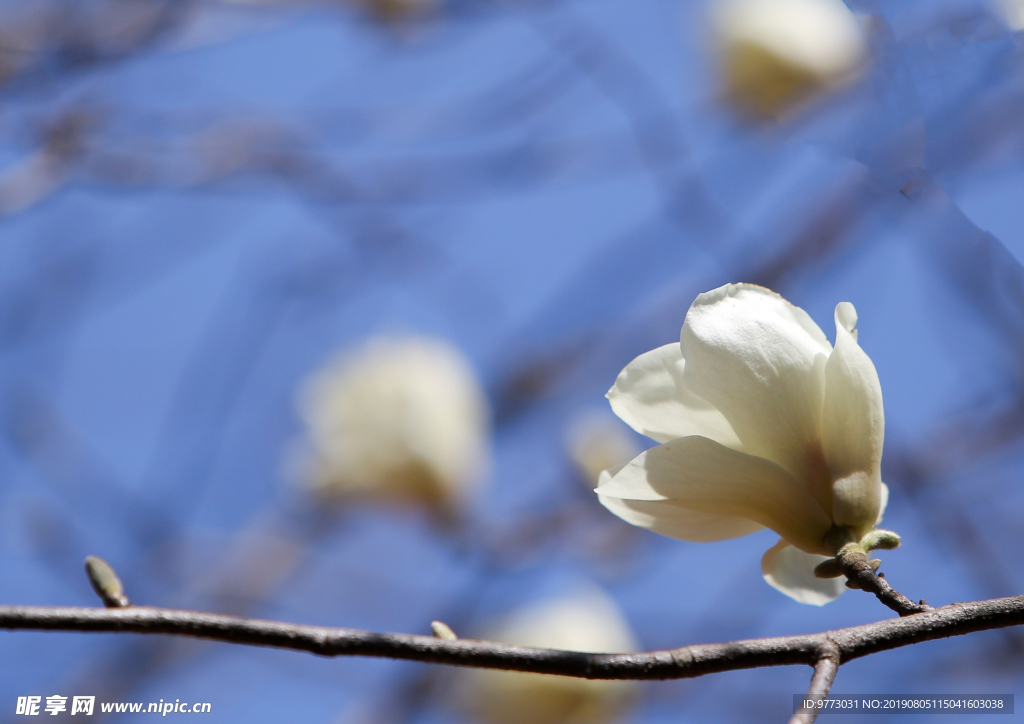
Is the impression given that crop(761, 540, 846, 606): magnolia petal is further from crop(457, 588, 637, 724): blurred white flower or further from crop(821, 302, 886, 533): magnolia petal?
crop(457, 588, 637, 724): blurred white flower

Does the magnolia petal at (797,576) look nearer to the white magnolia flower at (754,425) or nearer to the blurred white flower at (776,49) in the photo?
the white magnolia flower at (754,425)

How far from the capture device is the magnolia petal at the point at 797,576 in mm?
467

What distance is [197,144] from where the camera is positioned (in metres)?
1.35

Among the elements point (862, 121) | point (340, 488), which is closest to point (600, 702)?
point (340, 488)

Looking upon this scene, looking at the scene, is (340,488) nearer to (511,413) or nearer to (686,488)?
(511,413)

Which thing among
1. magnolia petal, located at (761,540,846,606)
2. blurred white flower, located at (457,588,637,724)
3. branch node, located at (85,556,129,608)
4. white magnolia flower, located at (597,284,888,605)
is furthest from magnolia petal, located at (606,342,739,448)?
blurred white flower, located at (457,588,637,724)

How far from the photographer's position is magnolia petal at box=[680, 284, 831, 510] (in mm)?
389

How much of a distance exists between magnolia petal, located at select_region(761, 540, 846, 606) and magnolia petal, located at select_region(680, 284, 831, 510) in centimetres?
7

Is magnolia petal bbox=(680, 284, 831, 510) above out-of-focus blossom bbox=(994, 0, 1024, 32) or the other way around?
the other way around

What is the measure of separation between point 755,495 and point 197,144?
1.19 metres

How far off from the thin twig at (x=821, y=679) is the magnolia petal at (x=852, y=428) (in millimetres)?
110

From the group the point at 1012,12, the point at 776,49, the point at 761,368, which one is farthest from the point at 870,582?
the point at 776,49

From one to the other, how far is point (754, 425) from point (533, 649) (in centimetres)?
16

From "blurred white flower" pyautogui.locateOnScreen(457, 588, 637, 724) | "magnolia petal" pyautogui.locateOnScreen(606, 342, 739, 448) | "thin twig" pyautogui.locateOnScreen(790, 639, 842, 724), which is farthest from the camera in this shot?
"blurred white flower" pyautogui.locateOnScreen(457, 588, 637, 724)
